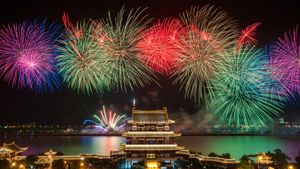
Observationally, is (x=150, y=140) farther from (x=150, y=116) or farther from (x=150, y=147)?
(x=150, y=116)

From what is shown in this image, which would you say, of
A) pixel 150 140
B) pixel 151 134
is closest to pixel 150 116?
pixel 151 134

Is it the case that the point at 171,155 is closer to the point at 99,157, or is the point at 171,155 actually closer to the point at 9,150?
the point at 99,157

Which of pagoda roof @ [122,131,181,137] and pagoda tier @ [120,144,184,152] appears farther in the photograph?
pagoda roof @ [122,131,181,137]

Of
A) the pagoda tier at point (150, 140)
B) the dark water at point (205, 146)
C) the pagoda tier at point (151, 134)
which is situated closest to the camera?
the pagoda tier at point (150, 140)

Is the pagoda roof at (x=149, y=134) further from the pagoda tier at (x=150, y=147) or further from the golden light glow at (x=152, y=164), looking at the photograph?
the golden light glow at (x=152, y=164)

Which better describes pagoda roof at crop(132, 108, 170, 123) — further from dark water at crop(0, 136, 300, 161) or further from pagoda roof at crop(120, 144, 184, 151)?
dark water at crop(0, 136, 300, 161)

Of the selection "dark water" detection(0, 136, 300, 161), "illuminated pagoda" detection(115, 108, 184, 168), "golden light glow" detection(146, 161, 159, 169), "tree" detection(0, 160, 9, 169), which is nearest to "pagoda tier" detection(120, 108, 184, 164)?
"illuminated pagoda" detection(115, 108, 184, 168)

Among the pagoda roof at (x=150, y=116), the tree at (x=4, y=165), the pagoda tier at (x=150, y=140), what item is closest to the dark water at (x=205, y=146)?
the pagoda roof at (x=150, y=116)

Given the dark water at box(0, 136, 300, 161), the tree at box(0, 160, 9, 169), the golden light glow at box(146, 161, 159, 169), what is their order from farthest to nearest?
the dark water at box(0, 136, 300, 161)
the golden light glow at box(146, 161, 159, 169)
the tree at box(0, 160, 9, 169)

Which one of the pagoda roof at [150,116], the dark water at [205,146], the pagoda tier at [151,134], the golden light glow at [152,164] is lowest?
the dark water at [205,146]
